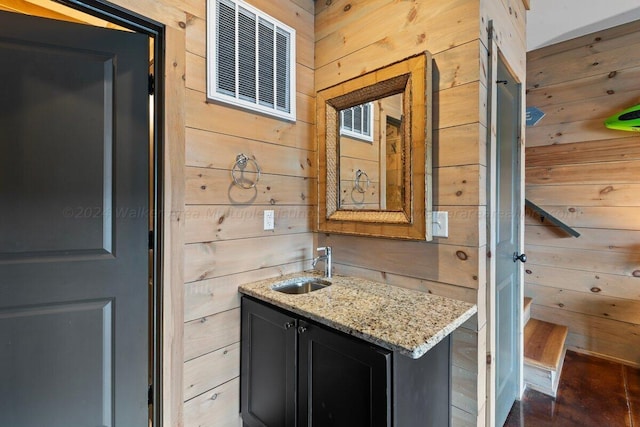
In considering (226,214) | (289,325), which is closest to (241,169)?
(226,214)

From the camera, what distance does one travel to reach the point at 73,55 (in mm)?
1152

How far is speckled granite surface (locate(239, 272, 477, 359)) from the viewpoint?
99cm

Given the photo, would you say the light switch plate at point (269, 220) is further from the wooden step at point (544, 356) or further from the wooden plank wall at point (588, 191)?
the wooden plank wall at point (588, 191)

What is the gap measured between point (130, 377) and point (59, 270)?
0.52 metres

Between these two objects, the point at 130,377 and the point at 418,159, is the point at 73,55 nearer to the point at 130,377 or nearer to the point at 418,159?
the point at 130,377

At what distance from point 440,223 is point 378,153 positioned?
506mm

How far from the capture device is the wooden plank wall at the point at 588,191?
7.79 feet

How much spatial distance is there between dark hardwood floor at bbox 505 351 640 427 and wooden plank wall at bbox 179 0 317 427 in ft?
5.48

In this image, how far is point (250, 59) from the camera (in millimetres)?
1569

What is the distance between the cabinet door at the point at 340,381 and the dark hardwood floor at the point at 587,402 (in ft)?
4.30

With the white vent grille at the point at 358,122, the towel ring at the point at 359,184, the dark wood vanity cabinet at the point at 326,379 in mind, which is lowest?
the dark wood vanity cabinet at the point at 326,379

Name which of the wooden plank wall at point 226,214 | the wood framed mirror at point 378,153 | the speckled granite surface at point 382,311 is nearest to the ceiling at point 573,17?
the wood framed mirror at point 378,153

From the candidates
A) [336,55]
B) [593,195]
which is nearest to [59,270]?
[336,55]

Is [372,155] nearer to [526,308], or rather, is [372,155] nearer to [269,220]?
[269,220]
